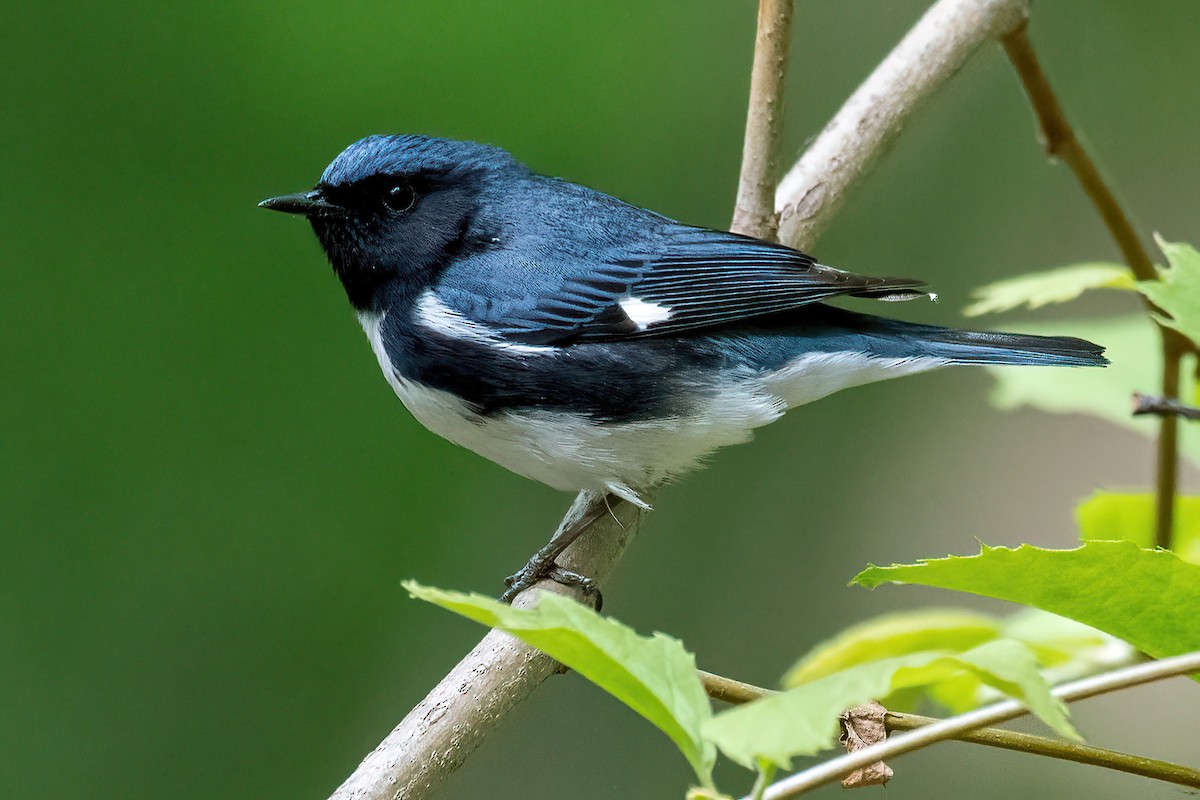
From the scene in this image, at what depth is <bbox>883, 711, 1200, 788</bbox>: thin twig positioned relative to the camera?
966 mm

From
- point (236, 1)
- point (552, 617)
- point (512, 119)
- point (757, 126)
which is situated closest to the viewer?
point (552, 617)

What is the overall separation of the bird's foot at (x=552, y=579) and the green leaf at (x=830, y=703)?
138cm

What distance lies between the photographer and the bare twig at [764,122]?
2.12 meters

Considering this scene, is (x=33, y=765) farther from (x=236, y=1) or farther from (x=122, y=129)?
(x=236, y=1)

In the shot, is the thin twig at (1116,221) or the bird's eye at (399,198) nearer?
the thin twig at (1116,221)

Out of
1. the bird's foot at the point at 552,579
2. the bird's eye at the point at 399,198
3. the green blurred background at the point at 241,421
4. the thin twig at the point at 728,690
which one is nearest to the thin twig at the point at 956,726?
the thin twig at the point at 728,690

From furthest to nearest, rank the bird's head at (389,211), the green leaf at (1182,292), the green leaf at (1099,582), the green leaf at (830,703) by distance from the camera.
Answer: the bird's head at (389,211) → the green leaf at (1182,292) → the green leaf at (1099,582) → the green leaf at (830,703)

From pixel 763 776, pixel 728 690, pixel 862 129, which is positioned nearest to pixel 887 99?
pixel 862 129

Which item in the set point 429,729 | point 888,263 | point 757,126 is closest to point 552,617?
point 429,729

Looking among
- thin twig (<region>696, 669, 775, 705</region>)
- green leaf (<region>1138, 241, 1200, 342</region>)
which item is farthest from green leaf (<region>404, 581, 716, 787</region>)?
green leaf (<region>1138, 241, 1200, 342</region>)

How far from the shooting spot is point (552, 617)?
2.51 feet

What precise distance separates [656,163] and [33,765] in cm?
305

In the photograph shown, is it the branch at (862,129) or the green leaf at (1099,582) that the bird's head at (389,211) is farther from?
the green leaf at (1099,582)

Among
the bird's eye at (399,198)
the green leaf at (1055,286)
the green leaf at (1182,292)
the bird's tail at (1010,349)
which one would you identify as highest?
the green leaf at (1182,292)
